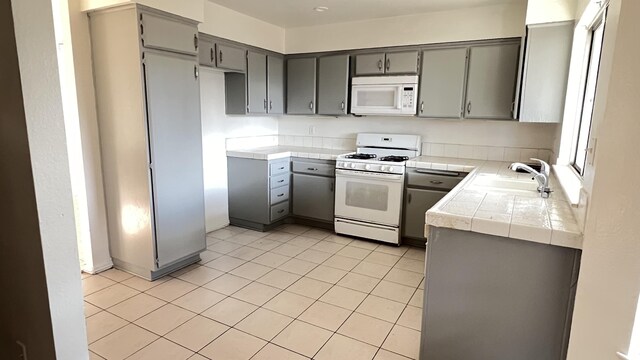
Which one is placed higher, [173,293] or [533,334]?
[533,334]

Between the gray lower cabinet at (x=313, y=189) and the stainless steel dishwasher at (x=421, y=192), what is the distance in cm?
89

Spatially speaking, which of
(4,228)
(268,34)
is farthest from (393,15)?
(4,228)

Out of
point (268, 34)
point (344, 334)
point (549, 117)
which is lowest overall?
point (344, 334)

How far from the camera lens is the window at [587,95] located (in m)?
2.33

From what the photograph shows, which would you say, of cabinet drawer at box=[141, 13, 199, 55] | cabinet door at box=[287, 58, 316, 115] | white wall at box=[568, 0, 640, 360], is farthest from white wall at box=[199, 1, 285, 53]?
white wall at box=[568, 0, 640, 360]

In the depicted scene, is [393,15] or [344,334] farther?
[393,15]

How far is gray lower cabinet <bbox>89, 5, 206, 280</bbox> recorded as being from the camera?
8.89 feet

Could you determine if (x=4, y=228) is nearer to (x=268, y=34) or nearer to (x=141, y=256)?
(x=141, y=256)

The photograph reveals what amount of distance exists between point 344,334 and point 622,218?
1.65m

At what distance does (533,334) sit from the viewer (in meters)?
1.63

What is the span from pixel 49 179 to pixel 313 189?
123 inches

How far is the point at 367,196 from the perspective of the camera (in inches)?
154

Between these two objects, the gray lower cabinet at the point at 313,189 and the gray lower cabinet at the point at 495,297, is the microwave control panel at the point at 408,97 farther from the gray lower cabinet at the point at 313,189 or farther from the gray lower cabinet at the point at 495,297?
the gray lower cabinet at the point at 495,297

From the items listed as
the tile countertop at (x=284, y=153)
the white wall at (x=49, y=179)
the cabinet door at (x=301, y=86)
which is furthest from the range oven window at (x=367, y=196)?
the white wall at (x=49, y=179)
